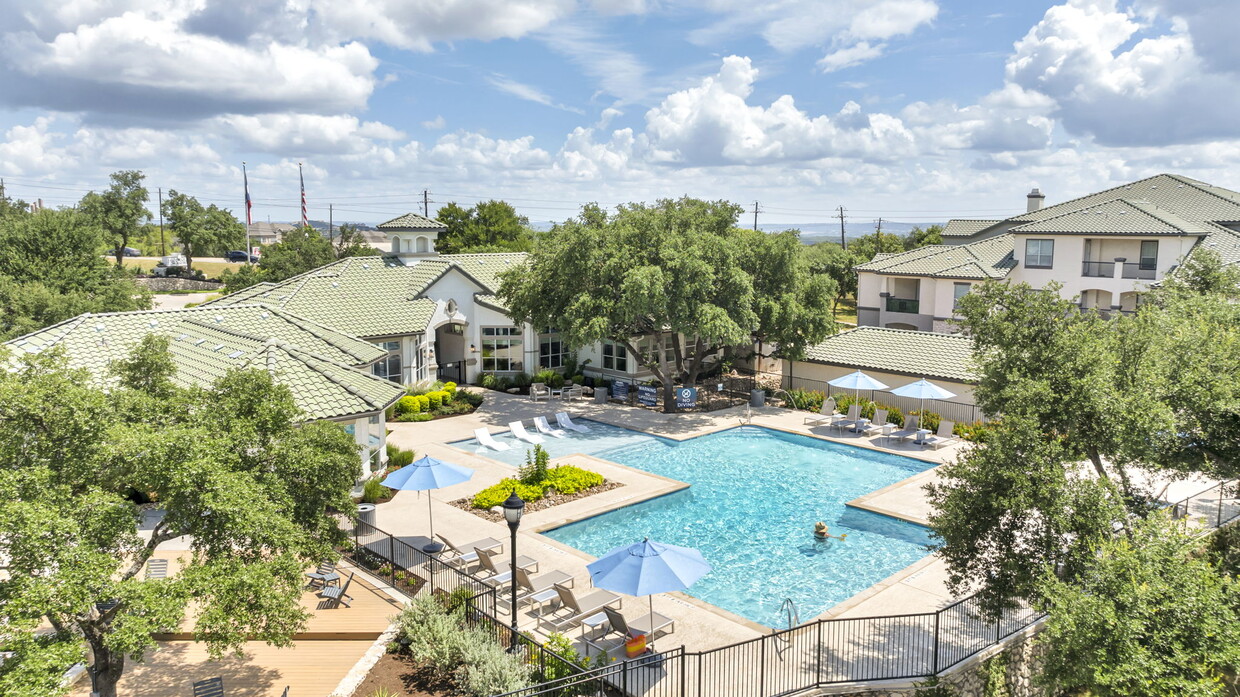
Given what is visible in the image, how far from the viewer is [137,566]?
1026cm

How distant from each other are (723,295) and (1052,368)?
19121 millimetres

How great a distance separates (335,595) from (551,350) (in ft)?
78.2

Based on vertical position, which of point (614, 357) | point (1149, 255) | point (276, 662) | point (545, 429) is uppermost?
point (1149, 255)

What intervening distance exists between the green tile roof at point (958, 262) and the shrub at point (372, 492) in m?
35.3

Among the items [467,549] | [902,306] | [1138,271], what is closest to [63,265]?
[467,549]

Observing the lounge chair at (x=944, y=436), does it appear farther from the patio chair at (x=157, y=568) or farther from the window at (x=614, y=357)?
the patio chair at (x=157, y=568)

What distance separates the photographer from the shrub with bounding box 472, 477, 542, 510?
21.2 metres

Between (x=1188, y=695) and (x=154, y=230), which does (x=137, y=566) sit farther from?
(x=154, y=230)

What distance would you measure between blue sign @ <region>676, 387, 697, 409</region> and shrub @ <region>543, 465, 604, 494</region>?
383 inches

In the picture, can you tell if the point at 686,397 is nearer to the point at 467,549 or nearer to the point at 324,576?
the point at 467,549

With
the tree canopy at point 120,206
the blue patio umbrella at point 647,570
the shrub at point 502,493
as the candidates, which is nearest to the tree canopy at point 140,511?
the blue patio umbrella at point 647,570

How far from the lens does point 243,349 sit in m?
22.0

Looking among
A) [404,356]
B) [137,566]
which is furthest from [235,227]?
[137,566]

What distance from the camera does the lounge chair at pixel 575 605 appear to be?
14.3m
